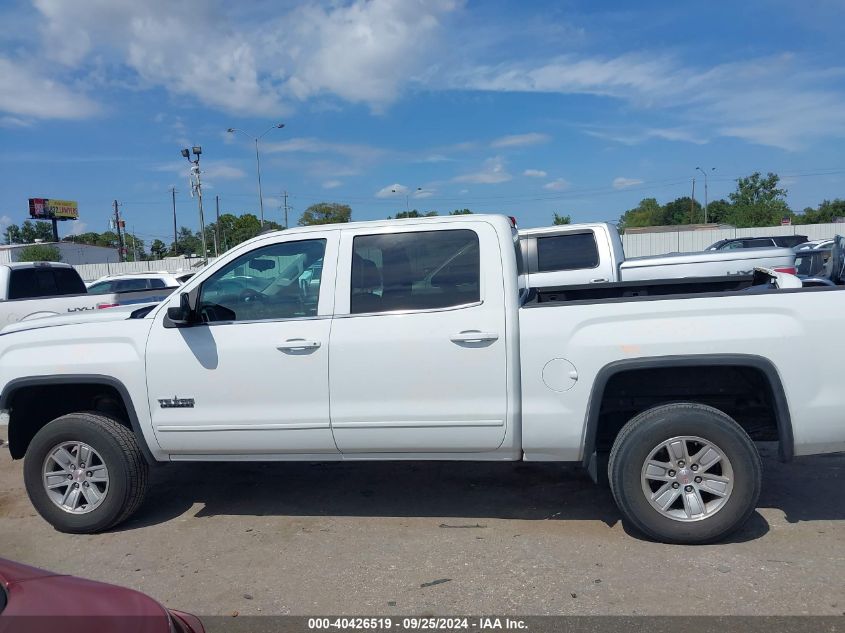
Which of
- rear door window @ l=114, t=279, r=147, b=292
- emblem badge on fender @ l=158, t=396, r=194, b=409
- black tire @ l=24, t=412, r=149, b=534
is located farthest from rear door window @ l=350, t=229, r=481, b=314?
rear door window @ l=114, t=279, r=147, b=292

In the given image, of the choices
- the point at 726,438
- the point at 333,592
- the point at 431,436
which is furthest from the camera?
the point at 431,436

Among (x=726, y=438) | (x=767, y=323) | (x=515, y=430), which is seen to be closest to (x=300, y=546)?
(x=515, y=430)

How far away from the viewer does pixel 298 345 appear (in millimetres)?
4453

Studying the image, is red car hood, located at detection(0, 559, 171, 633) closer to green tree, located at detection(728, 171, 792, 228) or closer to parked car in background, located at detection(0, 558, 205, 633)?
parked car in background, located at detection(0, 558, 205, 633)

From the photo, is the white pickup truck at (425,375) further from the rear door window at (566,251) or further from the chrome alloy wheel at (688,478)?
the rear door window at (566,251)

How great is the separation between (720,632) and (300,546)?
8.11ft

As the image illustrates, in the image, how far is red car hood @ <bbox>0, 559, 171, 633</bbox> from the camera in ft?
6.30

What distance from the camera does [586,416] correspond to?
14.0 feet

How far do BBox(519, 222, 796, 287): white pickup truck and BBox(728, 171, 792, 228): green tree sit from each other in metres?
62.0

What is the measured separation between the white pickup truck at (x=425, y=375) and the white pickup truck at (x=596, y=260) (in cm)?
458

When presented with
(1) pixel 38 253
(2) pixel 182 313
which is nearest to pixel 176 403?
(2) pixel 182 313

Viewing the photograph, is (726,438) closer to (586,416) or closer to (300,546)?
(586,416)

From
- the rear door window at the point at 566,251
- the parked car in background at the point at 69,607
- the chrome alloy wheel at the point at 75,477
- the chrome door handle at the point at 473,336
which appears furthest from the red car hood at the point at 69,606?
the rear door window at the point at 566,251

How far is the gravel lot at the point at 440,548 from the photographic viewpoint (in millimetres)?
3736
